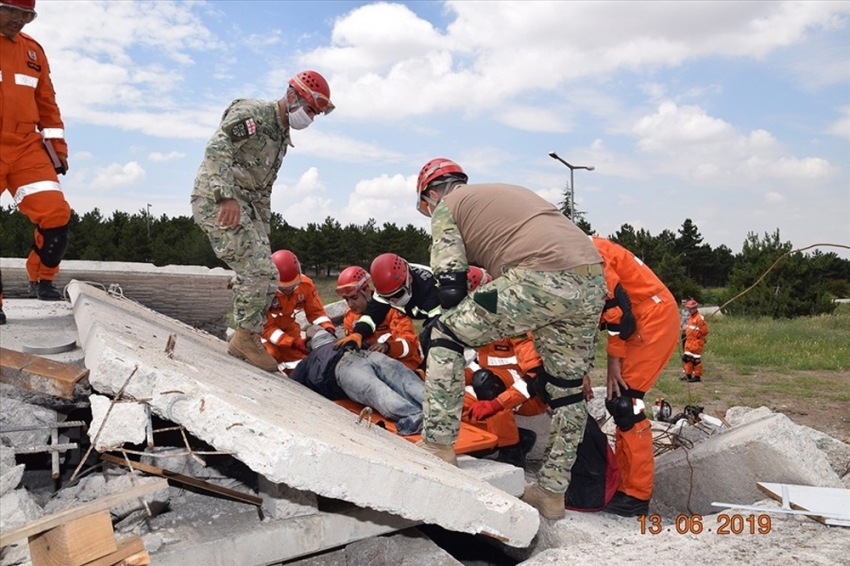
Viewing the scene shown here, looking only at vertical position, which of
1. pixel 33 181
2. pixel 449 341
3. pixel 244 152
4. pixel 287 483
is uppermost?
pixel 244 152

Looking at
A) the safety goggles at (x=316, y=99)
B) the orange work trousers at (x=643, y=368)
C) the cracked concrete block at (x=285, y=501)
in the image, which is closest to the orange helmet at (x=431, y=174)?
the safety goggles at (x=316, y=99)

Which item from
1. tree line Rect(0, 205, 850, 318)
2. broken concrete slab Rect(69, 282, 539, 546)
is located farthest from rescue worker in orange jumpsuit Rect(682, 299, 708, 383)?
tree line Rect(0, 205, 850, 318)

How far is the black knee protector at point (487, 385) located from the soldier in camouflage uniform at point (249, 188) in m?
1.32

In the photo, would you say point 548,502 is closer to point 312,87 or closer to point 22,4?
point 312,87

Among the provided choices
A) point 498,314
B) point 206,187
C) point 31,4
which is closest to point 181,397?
point 498,314

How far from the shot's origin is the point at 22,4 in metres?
4.24

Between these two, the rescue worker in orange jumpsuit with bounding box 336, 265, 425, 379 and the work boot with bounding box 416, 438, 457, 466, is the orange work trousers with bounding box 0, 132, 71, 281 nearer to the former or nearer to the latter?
the rescue worker in orange jumpsuit with bounding box 336, 265, 425, 379

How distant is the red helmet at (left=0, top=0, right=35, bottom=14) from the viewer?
420 cm

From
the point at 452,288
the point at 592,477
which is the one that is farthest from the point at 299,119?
the point at 592,477

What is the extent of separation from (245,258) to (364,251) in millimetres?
28262

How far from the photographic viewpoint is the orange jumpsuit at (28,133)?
4.45 metres

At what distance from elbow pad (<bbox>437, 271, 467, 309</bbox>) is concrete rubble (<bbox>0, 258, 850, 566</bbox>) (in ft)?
2.47

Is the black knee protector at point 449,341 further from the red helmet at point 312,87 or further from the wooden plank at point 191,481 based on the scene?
the red helmet at point 312,87

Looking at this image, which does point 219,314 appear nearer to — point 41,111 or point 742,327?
point 41,111
